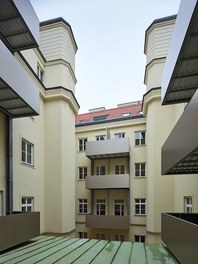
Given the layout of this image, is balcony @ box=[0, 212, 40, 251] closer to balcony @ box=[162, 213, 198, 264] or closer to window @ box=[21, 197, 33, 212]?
window @ box=[21, 197, 33, 212]

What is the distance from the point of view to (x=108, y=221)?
17078 millimetres

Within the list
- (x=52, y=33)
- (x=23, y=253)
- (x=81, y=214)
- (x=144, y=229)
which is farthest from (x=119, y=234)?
(x=52, y=33)

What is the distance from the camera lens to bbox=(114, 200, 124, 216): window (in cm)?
1852

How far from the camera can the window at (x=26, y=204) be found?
1091cm

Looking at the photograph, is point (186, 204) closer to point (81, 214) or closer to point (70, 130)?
point (70, 130)

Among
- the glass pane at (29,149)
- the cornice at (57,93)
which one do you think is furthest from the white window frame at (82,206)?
the cornice at (57,93)

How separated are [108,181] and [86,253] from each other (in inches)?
430

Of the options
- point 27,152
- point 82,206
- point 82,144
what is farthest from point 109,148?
point 27,152

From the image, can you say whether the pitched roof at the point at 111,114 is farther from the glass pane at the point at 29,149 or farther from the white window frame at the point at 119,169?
the glass pane at the point at 29,149

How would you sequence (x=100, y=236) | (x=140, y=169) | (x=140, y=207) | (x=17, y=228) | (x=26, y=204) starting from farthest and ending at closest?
(x=100, y=236) < (x=140, y=169) < (x=140, y=207) < (x=26, y=204) < (x=17, y=228)

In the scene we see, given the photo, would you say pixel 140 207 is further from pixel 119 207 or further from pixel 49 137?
pixel 49 137

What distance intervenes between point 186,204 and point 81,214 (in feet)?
34.5

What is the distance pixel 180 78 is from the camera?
764 centimetres

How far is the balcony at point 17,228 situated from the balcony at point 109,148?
33.1ft
